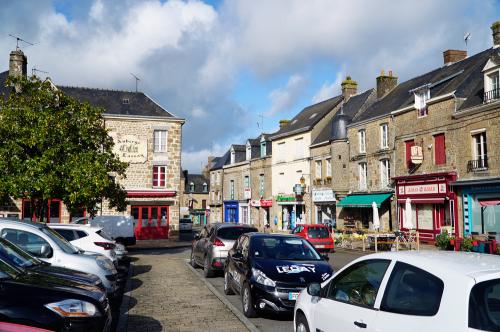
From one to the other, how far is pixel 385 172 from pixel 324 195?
6.16 meters

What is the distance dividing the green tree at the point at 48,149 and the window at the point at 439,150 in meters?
16.1

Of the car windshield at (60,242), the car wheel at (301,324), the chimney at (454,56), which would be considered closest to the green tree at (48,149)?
the car windshield at (60,242)

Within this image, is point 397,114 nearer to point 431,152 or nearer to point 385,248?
point 431,152

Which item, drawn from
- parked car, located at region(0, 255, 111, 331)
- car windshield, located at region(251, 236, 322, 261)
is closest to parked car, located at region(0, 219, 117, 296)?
car windshield, located at region(251, 236, 322, 261)

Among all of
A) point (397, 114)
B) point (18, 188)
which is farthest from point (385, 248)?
point (18, 188)

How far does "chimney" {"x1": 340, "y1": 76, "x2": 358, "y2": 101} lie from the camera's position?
37.0 meters

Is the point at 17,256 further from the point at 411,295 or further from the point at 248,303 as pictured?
the point at 411,295

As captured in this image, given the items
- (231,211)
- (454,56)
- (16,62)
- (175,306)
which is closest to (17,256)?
(175,306)

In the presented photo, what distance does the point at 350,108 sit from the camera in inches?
1359

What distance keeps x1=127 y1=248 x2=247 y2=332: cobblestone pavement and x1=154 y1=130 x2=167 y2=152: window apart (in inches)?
734

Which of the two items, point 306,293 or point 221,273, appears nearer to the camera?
point 306,293

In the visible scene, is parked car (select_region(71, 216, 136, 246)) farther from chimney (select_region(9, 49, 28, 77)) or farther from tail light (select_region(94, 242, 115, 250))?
chimney (select_region(9, 49, 28, 77))

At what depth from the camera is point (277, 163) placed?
40656 millimetres

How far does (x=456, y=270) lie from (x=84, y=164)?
13740 millimetres
